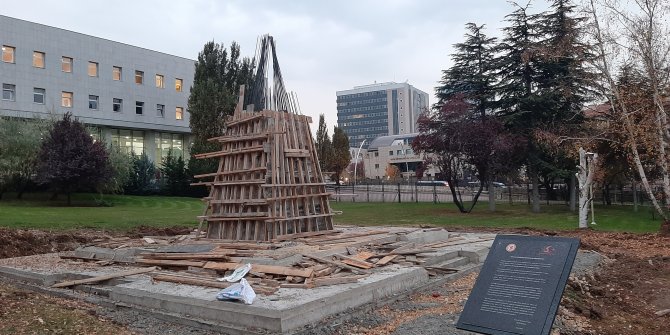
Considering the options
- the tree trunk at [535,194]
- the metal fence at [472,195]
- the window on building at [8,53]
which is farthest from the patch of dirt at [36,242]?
the window on building at [8,53]

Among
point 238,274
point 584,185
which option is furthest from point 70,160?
point 584,185

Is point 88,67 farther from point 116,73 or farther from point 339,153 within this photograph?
point 339,153

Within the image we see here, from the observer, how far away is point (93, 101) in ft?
163

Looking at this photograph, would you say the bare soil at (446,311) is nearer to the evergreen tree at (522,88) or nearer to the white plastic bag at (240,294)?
the white plastic bag at (240,294)

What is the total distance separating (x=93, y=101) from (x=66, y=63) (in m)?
3.98

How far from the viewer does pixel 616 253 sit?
1391cm

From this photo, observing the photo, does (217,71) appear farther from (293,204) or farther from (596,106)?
(293,204)

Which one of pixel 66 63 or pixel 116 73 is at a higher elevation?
pixel 66 63

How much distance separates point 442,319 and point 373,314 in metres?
1.12

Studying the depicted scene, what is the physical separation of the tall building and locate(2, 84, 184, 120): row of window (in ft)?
368

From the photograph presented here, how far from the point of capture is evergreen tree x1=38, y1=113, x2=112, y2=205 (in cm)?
3156

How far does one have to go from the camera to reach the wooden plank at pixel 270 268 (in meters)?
8.95

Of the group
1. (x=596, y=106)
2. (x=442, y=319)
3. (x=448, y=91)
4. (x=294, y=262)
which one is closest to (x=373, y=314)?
(x=442, y=319)

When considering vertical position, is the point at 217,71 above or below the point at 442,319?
above
